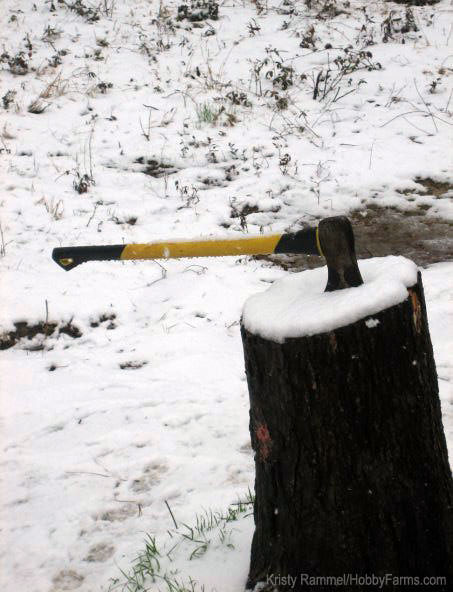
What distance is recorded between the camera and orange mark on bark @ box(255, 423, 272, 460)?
5.08 feet

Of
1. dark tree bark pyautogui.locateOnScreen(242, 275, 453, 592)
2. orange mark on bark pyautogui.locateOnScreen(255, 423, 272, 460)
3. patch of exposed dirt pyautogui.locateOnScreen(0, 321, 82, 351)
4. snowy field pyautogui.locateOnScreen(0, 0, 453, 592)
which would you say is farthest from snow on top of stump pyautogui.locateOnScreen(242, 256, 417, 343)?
patch of exposed dirt pyautogui.locateOnScreen(0, 321, 82, 351)

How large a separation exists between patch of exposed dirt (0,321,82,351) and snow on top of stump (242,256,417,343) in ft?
7.56

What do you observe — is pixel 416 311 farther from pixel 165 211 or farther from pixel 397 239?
pixel 165 211

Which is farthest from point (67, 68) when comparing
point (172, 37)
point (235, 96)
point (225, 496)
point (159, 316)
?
point (225, 496)

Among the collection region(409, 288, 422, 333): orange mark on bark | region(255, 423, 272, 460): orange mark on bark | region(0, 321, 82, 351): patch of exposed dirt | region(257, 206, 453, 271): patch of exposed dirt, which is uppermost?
region(409, 288, 422, 333): orange mark on bark

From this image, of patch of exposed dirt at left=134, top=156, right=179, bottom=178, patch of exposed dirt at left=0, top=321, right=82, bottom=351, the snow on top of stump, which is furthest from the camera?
patch of exposed dirt at left=134, top=156, right=179, bottom=178

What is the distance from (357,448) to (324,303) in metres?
0.37

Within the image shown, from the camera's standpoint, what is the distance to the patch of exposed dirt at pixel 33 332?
3553 mm

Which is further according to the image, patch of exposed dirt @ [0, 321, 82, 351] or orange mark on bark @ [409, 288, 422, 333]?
patch of exposed dirt @ [0, 321, 82, 351]

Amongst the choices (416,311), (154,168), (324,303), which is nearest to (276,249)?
(324,303)

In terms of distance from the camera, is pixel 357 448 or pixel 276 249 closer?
pixel 357 448

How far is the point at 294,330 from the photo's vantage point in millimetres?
1375

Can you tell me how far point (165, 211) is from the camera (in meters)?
4.85

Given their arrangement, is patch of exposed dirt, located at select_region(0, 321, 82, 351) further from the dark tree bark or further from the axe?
the dark tree bark
